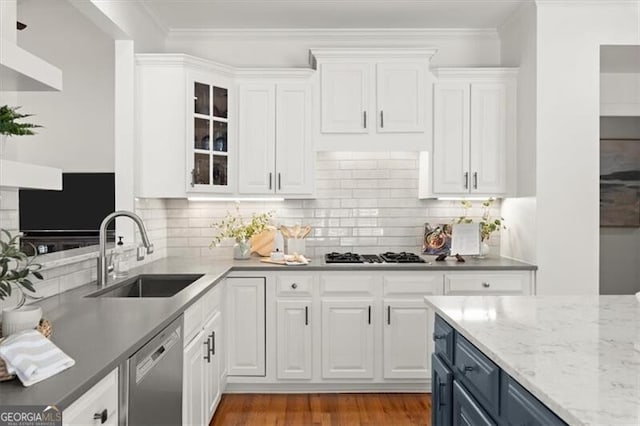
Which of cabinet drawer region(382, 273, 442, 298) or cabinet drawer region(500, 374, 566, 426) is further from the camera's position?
cabinet drawer region(382, 273, 442, 298)

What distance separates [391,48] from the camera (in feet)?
13.7

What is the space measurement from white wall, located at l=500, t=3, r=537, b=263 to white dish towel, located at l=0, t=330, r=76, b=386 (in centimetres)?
325

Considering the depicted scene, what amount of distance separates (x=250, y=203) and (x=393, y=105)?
4.61ft

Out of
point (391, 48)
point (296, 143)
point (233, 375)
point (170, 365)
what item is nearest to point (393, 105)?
point (391, 48)

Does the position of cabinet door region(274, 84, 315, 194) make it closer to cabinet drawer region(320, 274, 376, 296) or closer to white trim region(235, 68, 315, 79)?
white trim region(235, 68, 315, 79)

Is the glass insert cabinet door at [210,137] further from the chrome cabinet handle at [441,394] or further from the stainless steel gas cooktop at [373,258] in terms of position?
the chrome cabinet handle at [441,394]

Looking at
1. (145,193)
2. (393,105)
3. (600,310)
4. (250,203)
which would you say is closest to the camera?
(600,310)

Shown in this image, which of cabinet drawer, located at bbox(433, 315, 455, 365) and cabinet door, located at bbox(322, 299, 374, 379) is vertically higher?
cabinet drawer, located at bbox(433, 315, 455, 365)

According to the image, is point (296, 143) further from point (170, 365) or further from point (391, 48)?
point (170, 365)

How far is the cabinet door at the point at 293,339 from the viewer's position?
3797mm

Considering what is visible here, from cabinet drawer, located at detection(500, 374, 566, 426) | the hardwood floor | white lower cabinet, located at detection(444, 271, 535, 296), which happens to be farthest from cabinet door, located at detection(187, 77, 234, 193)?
cabinet drawer, located at detection(500, 374, 566, 426)

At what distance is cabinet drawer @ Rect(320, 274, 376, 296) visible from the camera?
3.79 m

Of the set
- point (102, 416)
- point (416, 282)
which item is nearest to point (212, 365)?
point (416, 282)

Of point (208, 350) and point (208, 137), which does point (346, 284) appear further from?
point (208, 137)
